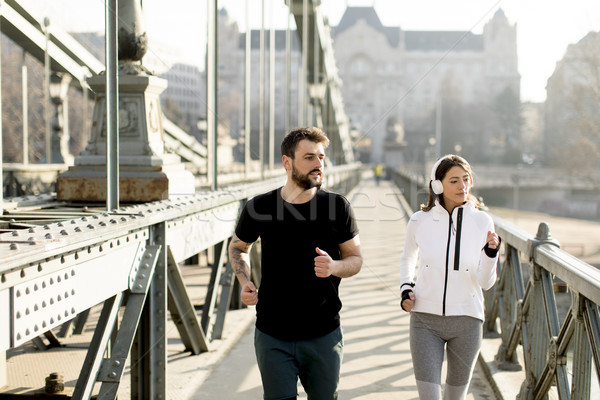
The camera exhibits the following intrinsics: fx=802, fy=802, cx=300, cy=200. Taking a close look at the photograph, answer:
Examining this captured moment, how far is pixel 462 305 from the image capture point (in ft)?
11.3

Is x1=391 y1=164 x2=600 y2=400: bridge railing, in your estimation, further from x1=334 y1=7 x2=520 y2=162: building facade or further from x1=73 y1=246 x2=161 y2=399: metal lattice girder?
x1=334 y1=7 x2=520 y2=162: building facade

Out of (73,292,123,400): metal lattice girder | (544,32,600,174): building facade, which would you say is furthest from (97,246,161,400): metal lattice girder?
(544,32,600,174): building facade

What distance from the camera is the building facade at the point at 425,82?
96.9 meters

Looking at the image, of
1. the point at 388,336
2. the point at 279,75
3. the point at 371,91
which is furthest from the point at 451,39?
the point at 388,336

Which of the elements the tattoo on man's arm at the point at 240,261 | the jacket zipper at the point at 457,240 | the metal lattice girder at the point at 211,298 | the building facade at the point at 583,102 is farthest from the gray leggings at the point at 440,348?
the building facade at the point at 583,102

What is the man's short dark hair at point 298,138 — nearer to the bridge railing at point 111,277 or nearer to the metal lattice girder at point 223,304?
the bridge railing at point 111,277

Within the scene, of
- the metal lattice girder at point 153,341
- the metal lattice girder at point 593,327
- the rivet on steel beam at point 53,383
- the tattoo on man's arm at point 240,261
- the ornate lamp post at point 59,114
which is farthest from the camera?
the ornate lamp post at point 59,114

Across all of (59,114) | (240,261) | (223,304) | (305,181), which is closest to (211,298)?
(223,304)

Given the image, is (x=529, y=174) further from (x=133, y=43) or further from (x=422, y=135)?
(x=133, y=43)

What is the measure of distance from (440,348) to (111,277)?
1535 mm

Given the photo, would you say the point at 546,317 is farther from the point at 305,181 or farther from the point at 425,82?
the point at 425,82

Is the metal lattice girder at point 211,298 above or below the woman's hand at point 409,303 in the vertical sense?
below

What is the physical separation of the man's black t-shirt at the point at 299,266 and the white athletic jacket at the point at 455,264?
0.49m

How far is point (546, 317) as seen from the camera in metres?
3.73
